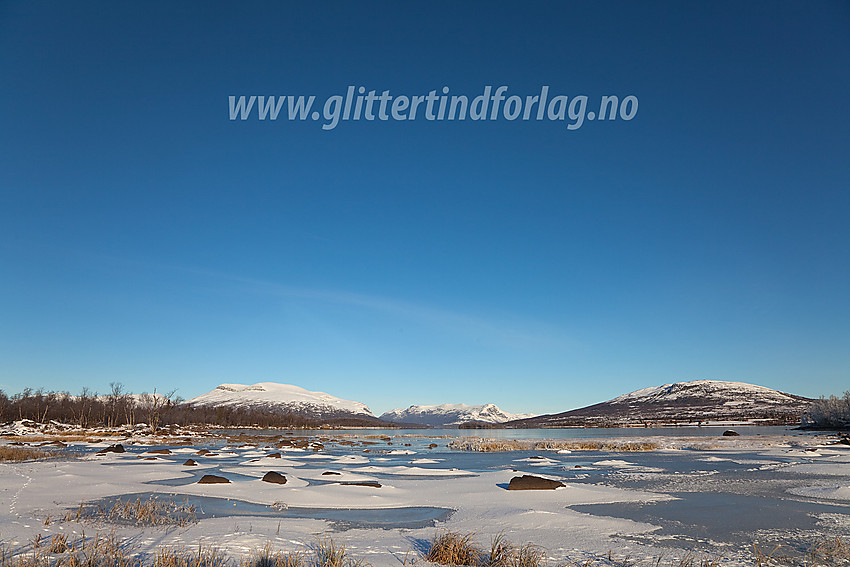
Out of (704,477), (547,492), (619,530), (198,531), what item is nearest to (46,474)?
(198,531)

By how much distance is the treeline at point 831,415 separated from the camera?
97688mm

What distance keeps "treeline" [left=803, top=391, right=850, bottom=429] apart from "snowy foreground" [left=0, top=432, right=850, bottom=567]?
88622mm

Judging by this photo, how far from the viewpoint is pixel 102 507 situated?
15.4 m

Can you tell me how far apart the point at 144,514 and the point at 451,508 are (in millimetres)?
9353

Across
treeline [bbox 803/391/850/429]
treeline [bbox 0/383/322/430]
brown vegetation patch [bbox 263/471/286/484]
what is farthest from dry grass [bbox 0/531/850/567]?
treeline [bbox 803/391/850/429]

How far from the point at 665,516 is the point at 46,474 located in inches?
1065

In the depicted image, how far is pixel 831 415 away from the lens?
339 feet

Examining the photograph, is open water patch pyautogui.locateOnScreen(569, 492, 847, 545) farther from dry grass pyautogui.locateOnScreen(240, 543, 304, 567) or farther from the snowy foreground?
dry grass pyautogui.locateOnScreen(240, 543, 304, 567)

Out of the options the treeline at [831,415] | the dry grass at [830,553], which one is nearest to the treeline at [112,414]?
the dry grass at [830,553]

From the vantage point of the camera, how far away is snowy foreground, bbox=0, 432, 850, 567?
11.5m

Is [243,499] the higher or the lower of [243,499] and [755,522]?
the lower

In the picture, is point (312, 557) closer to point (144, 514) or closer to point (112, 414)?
point (144, 514)

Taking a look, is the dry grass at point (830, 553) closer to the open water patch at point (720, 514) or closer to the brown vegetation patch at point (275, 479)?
the open water patch at point (720, 514)

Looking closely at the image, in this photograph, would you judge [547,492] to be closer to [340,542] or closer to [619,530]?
[619,530]
